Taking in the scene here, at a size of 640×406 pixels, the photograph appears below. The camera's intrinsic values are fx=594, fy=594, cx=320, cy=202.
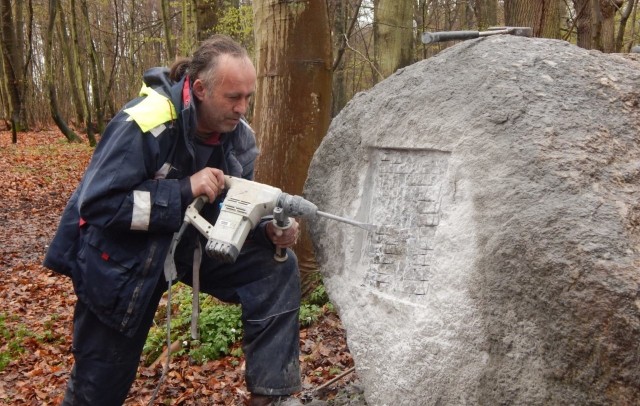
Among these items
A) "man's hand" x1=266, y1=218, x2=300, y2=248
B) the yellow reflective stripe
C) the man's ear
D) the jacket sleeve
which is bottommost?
"man's hand" x1=266, y1=218, x2=300, y2=248

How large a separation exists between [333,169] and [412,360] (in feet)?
3.89

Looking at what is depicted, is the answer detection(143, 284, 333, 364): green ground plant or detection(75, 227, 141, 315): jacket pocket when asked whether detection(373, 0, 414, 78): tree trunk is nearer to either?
detection(143, 284, 333, 364): green ground plant

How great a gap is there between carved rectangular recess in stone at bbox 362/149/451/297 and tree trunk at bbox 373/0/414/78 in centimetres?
590

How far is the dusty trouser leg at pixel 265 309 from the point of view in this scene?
310 centimetres

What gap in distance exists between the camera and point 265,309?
3.18 metres

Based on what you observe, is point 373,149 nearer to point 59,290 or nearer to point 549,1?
point 549,1

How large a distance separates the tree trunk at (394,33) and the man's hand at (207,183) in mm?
6138

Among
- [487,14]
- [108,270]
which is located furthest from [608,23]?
[108,270]

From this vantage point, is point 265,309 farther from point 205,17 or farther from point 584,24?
point 205,17

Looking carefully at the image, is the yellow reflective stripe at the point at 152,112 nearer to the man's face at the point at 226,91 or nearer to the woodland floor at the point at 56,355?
the man's face at the point at 226,91

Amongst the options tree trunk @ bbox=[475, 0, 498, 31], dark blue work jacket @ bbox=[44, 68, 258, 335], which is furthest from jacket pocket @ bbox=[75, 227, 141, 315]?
tree trunk @ bbox=[475, 0, 498, 31]

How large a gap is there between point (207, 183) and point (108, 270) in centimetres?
65

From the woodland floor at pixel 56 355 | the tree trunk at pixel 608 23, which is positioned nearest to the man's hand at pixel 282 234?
the woodland floor at pixel 56 355

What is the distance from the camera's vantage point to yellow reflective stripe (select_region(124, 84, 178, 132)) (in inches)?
115
